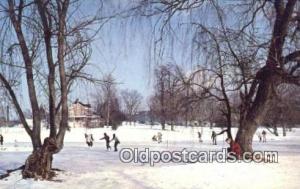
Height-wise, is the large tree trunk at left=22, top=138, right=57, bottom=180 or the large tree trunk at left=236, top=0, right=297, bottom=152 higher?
the large tree trunk at left=236, top=0, right=297, bottom=152

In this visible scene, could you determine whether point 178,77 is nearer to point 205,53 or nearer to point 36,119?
point 205,53

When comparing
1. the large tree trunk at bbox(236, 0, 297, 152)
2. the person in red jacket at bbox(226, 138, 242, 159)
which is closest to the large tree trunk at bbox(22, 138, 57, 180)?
the person in red jacket at bbox(226, 138, 242, 159)

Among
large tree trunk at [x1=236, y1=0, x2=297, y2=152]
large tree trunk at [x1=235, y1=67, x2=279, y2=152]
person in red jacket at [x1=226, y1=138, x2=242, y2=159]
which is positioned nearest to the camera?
large tree trunk at [x1=236, y1=0, x2=297, y2=152]

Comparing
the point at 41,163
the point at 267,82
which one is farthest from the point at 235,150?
the point at 41,163

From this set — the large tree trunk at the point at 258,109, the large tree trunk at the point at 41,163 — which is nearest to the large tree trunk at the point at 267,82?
the large tree trunk at the point at 258,109

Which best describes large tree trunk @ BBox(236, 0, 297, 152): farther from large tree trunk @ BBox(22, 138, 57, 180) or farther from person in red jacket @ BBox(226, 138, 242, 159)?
large tree trunk @ BBox(22, 138, 57, 180)

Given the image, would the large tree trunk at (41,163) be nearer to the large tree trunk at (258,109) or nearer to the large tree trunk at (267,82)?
the large tree trunk at (267,82)

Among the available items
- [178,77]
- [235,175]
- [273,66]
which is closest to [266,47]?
[273,66]

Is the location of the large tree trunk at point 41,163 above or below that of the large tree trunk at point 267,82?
below

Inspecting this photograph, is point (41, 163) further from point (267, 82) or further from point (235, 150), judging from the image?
point (267, 82)

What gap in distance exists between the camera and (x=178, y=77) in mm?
17547

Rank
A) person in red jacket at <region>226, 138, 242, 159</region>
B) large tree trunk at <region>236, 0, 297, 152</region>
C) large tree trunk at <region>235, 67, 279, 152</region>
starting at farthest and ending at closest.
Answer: person in red jacket at <region>226, 138, 242, 159</region>
large tree trunk at <region>235, 67, 279, 152</region>
large tree trunk at <region>236, 0, 297, 152</region>

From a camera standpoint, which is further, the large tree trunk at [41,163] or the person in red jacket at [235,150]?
the person in red jacket at [235,150]

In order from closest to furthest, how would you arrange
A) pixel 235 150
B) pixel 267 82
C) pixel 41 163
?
1. pixel 41 163
2. pixel 267 82
3. pixel 235 150
